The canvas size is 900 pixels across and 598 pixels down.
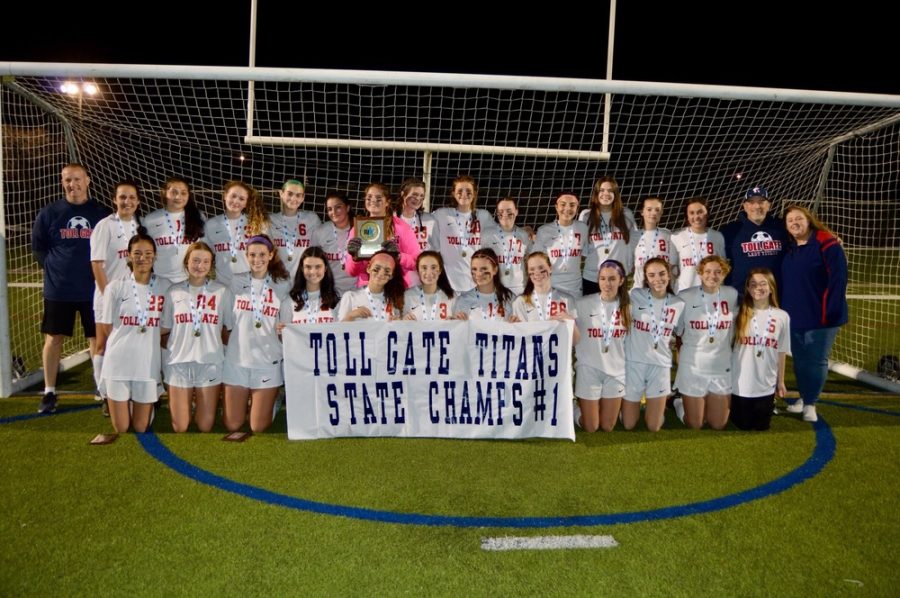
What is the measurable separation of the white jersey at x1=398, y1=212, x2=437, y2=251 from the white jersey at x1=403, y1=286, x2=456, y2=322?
0.86 m

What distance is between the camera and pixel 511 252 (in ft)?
19.3

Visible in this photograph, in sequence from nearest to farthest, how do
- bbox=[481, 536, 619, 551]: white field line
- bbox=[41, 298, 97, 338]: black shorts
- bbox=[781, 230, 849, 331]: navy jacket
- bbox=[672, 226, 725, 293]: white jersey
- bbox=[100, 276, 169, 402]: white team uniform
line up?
bbox=[481, 536, 619, 551]: white field line < bbox=[100, 276, 169, 402]: white team uniform < bbox=[781, 230, 849, 331]: navy jacket < bbox=[41, 298, 97, 338]: black shorts < bbox=[672, 226, 725, 293]: white jersey

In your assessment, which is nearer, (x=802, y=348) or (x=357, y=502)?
(x=357, y=502)

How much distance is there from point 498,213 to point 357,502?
10.5 ft

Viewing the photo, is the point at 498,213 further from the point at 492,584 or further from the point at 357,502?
the point at 492,584

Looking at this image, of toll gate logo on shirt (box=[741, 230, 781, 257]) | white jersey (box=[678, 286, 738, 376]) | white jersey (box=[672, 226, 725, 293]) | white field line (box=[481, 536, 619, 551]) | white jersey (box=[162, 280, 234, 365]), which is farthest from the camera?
white jersey (box=[672, 226, 725, 293])

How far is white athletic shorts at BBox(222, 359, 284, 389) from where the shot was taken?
4.76m

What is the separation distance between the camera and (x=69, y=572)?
279 centimetres

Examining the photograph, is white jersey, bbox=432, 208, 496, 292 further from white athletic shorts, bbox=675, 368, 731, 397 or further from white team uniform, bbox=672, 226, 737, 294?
white athletic shorts, bbox=675, 368, 731, 397

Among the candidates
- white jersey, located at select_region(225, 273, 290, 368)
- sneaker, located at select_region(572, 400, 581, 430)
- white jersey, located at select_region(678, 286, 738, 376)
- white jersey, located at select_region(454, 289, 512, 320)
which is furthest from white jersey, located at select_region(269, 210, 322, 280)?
white jersey, located at select_region(678, 286, 738, 376)

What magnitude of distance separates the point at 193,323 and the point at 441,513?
2.49m

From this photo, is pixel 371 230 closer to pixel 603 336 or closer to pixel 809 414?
pixel 603 336

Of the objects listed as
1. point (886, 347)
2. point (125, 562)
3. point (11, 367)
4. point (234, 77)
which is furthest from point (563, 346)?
point (886, 347)

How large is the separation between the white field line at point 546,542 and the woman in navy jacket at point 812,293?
3.19m
